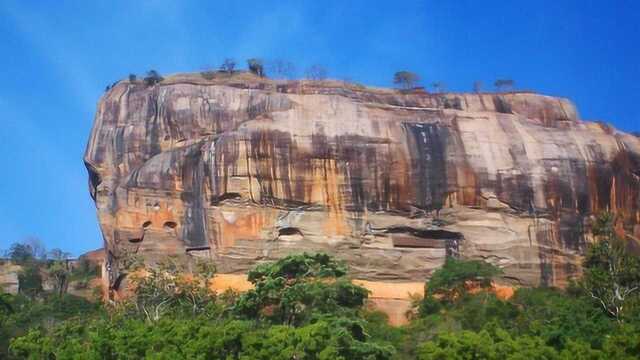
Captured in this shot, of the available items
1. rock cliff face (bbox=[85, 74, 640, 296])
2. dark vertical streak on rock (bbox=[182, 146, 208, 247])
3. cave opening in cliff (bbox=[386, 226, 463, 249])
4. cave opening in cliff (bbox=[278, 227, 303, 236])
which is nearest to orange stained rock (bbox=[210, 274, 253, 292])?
rock cliff face (bbox=[85, 74, 640, 296])

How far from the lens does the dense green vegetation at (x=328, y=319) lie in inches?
1092

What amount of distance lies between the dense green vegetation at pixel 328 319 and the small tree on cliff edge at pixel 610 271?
0.19ft

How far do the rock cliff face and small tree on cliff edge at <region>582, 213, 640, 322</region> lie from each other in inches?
71.2

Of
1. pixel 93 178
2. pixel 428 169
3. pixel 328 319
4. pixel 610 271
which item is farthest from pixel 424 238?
pixel 93 178

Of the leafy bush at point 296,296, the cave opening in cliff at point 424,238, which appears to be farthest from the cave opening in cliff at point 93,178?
the leafy bush at point 296,296

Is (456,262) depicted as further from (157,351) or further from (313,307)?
(157,351)

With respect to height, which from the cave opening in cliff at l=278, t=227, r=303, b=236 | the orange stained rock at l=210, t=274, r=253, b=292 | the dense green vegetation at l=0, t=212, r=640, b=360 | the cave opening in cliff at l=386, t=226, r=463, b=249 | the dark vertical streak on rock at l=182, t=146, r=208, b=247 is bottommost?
the dense green vegetation at l=0, t=212, r=640, b=360

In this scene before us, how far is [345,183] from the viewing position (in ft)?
150

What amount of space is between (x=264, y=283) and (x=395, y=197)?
40.5ft

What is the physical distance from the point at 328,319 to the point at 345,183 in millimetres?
14438

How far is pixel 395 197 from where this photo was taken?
152ft

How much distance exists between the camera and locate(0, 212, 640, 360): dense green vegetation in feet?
91.0

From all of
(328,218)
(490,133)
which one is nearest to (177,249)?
(328,218)

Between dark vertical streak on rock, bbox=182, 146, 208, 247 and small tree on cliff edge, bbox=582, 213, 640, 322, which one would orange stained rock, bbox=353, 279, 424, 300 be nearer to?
dark vertical streak on rock, bbox=182, 146, 208, 247
